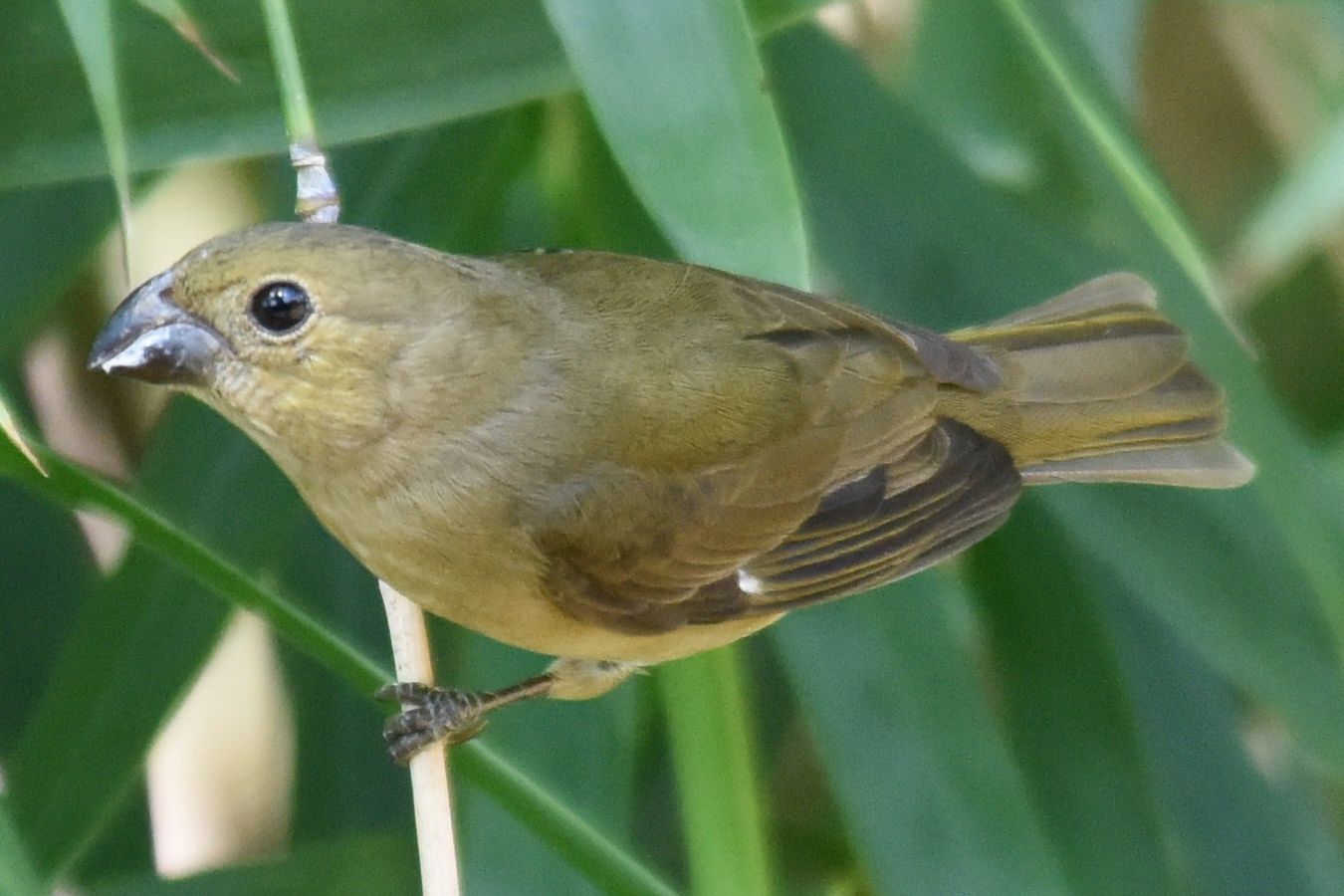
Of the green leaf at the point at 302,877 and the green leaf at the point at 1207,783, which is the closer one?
the green leaf at the point at 302,877

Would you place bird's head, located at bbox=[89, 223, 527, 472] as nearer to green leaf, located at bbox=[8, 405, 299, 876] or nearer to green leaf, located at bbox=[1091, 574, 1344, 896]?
green leaf, located at bbox=[8, 405, 299, 876]

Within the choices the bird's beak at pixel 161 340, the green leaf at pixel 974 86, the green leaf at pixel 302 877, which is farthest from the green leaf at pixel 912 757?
the green leaf at pixel 974 86

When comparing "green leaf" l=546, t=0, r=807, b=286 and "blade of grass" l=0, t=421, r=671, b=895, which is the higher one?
"green leaf" l=546, t=0, r=807, b=286

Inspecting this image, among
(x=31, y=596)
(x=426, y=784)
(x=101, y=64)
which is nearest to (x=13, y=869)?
(x=426, y=784)

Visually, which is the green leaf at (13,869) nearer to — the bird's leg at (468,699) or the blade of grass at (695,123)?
the bird's leg at (468,699)

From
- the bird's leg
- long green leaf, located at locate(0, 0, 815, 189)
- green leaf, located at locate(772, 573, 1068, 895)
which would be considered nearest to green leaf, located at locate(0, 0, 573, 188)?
long green leaf, located at locate(0, 0, 815, 189)

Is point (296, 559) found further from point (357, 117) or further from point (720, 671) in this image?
point (357, 117)
